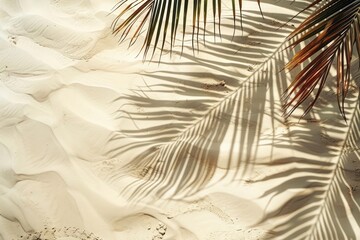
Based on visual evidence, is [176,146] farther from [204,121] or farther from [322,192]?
[322,192]

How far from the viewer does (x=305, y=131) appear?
188cm

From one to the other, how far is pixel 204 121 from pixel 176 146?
0.67 feet

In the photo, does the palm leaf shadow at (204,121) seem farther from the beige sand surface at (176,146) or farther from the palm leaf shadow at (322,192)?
the palm leaf shadow at (322,192)

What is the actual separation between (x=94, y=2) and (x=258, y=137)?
1584 mm

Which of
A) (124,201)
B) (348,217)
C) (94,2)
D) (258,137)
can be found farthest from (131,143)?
(94,2)

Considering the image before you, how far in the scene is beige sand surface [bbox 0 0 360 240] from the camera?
1714 mm

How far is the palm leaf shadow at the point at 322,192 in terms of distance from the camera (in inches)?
62.9

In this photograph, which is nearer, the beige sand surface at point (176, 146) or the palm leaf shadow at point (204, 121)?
the beige sand surface at point (176, 146)

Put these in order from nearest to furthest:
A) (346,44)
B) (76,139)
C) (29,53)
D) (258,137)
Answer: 1. (346,44)
2. (258,137)
3. (76,139)
4. (29,53)

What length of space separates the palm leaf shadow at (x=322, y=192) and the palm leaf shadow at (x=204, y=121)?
0.70 feet

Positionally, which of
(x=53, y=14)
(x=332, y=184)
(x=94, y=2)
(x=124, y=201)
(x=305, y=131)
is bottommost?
(x=124, y=201)

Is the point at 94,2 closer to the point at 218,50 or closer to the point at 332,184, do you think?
the point at 218,50

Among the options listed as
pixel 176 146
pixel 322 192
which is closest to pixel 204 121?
pixel 176 146

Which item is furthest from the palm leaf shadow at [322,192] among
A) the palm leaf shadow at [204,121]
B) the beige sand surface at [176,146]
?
the palm leaf shadow at [204,121]
